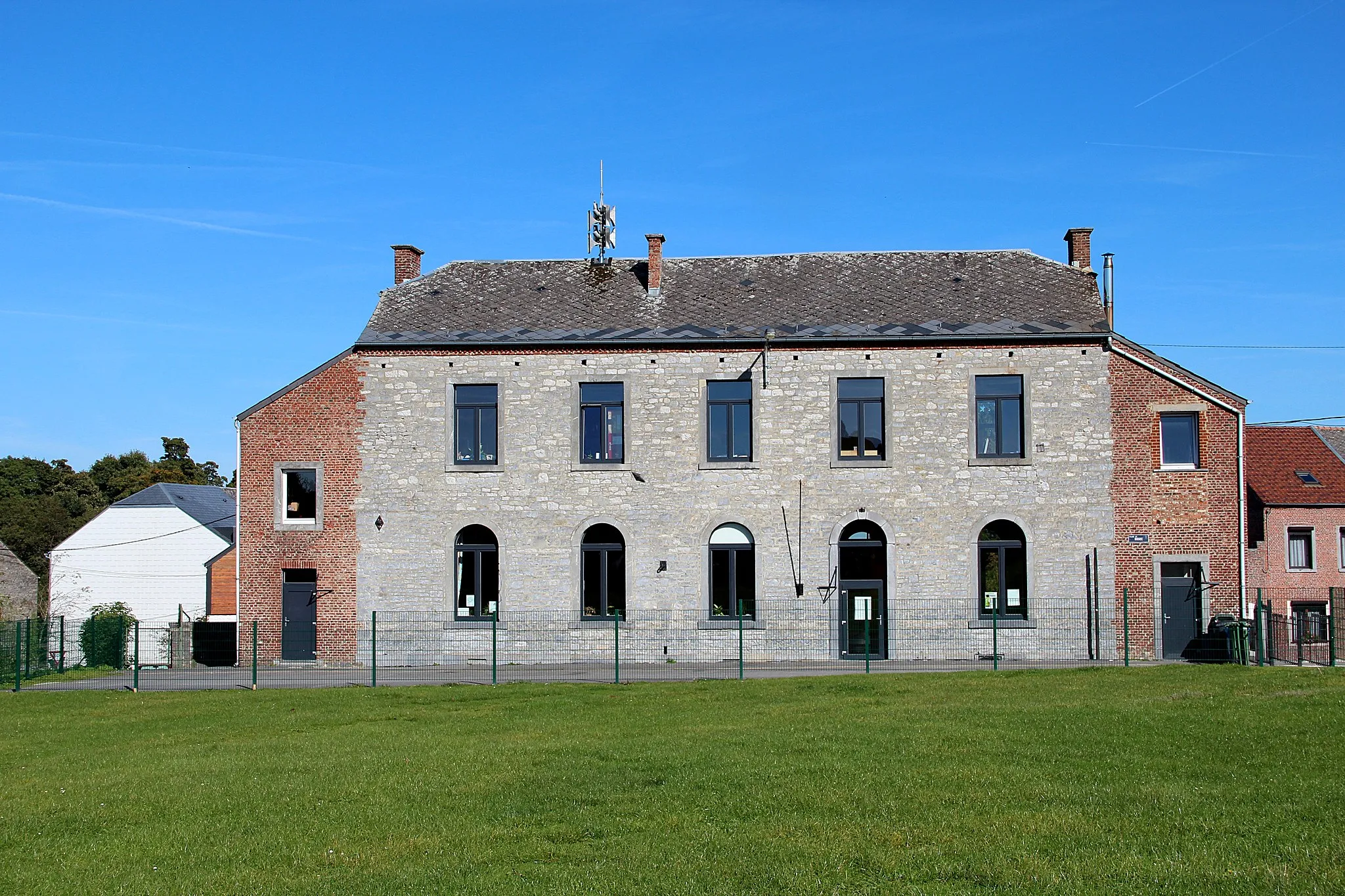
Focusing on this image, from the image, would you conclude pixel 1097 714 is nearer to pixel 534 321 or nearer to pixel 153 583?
pixel 534 321

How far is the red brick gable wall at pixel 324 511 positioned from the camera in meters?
28.4

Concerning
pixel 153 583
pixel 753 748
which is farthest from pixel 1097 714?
pixel 153 583

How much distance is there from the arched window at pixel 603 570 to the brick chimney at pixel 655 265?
6.10m

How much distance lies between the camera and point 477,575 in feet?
93.9

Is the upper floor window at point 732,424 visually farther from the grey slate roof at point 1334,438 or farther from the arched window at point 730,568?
the grey slate roof at point 1334,438

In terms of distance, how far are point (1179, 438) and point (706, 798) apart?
1989 cm

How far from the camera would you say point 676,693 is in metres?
22.0

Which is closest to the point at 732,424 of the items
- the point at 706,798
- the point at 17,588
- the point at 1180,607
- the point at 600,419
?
the point at 600,419

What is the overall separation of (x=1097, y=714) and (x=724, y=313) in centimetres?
1482

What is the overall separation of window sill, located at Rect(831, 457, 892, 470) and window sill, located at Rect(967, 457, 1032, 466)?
185cm

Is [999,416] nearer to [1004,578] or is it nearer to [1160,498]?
[1004,578]

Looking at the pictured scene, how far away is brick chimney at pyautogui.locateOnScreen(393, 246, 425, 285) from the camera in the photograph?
104 ft

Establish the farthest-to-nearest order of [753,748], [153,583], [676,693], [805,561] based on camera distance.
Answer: [153,583], [805,561], [676,693], [753,748]

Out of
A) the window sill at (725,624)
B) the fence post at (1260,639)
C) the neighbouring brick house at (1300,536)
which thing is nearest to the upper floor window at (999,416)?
the fence post at (1260,639)
